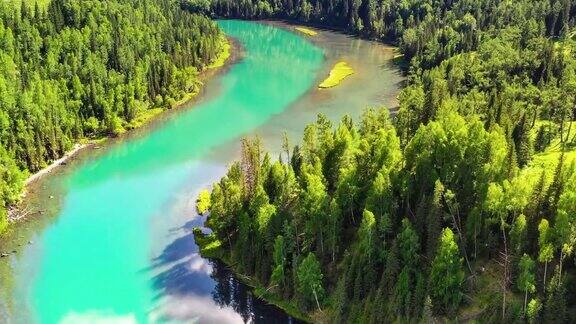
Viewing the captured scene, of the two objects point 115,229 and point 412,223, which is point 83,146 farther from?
point 412,223

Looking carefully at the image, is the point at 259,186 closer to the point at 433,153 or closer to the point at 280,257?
the point at 280,257

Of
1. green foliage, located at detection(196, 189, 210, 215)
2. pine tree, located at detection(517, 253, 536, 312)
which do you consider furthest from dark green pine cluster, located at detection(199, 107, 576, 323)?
green foliage, located at detection(196, 189, 210, 215)

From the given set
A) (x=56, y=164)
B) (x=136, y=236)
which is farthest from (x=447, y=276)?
(x=56, y=164)

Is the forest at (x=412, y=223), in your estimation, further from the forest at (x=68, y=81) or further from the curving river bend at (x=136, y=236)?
the forest at (x=68, y=81)

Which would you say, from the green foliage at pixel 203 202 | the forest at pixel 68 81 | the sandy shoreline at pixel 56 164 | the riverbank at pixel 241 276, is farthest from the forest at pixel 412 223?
the forest at pixel 68 81

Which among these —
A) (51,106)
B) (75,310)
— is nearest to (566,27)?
(51,106)
